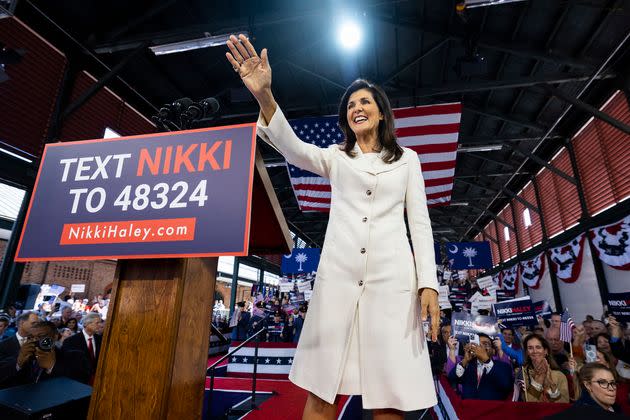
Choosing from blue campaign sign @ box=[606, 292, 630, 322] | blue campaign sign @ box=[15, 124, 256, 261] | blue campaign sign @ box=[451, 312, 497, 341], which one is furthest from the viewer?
blue campaign sign @ box=[606, 292, 630, 322]

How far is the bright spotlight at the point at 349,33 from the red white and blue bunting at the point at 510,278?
44.7 feet

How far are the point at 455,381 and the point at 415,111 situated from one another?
4836 millimetres

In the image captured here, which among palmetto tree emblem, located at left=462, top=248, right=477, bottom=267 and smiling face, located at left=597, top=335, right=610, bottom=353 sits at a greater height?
palmetto tree emblem, located at left=462, top=248, right=477, bottom=267

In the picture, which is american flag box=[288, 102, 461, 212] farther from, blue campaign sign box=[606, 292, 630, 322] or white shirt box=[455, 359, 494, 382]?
white shirt box=[455, 359, 494, 382]

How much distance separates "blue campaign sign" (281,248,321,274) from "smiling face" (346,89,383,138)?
488 inches

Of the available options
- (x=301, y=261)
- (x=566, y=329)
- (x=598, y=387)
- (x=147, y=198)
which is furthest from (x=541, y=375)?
(x=301, y=261)

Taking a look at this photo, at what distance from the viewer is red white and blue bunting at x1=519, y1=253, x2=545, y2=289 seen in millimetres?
13312

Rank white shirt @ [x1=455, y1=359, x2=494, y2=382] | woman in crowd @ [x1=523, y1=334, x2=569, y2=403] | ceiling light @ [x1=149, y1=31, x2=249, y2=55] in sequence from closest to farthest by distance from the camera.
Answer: woman in crowd @ [x1=523, y1=334, x2=569, y2=403] → white shirt @ [x1=455, y1=359, x2=494, y2=382] → ceiling light @ [x1=149, y1=31, x2=249, y2=55]

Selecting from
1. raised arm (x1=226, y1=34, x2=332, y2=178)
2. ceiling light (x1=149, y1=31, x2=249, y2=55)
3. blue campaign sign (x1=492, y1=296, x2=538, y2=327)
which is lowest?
blue campaign sign (x1=492, y1=296, x2=538, y2=327)

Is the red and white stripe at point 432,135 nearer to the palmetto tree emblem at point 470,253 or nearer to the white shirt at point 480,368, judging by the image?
the white shirt at point 480,368

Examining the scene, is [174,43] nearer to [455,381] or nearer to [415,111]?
[415,111]

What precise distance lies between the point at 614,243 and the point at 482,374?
22.8 feet

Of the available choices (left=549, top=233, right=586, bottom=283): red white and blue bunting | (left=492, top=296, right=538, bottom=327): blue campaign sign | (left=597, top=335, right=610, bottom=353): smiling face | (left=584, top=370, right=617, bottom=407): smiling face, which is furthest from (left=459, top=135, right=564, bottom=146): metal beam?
(left=584, top=370, right=617, bottom=407): smiling face

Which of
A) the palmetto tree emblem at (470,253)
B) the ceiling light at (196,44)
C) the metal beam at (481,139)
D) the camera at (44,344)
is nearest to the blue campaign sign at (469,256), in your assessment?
the palmetto tree emblem at (470,253)
